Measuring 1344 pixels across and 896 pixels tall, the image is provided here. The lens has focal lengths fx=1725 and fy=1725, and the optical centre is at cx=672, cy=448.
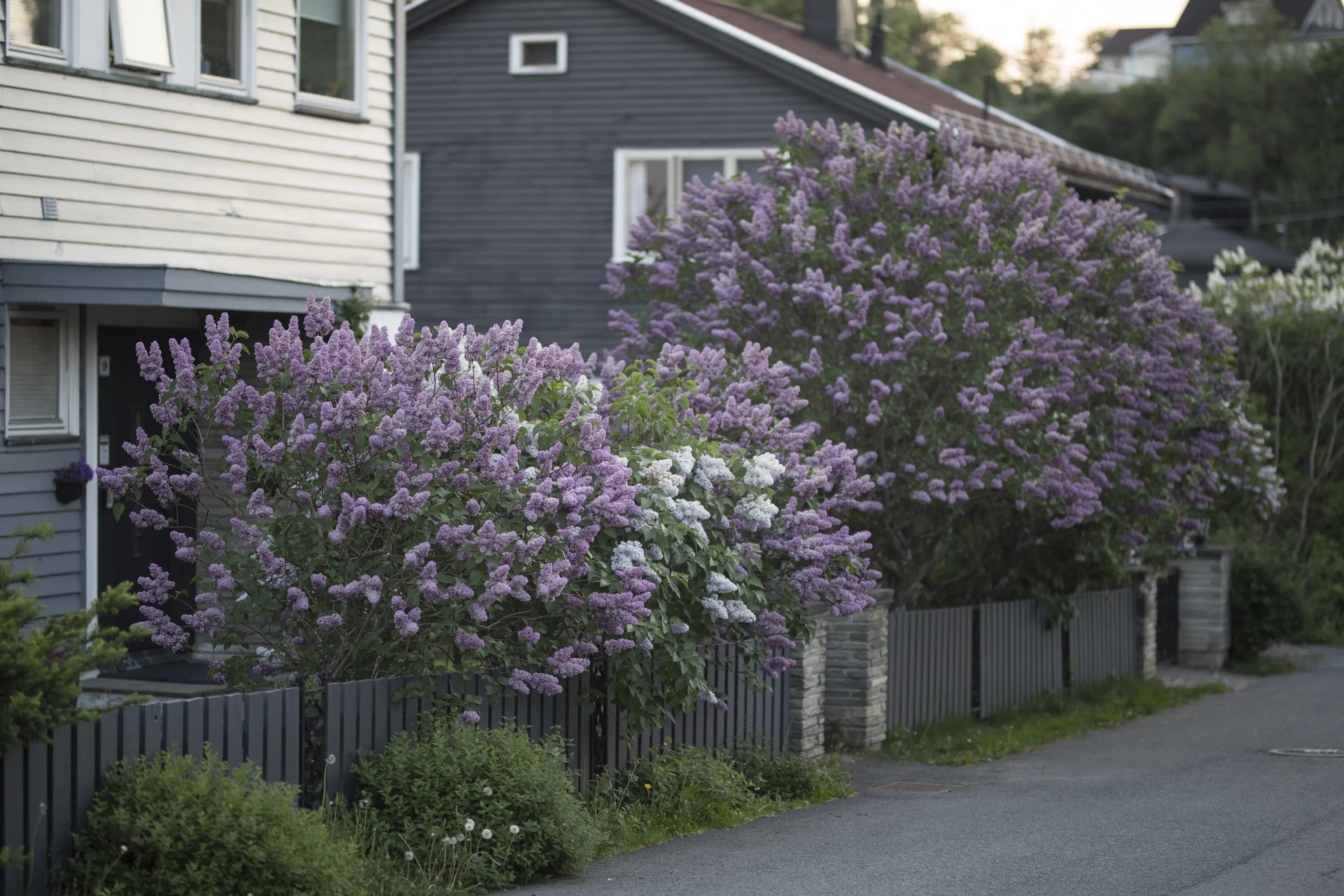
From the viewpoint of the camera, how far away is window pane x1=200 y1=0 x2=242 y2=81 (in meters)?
13.5

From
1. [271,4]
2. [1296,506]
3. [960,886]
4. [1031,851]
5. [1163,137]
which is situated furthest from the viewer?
[1163,137]

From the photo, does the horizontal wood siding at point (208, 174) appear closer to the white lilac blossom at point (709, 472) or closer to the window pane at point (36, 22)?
the window pane at point (36, 22)

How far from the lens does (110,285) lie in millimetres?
12047

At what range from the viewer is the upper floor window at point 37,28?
11953 millimetres

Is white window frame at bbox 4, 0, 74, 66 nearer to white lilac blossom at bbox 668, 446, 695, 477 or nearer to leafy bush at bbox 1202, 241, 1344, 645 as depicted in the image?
white lilac blossom at bbox 668, 446, 695, 477

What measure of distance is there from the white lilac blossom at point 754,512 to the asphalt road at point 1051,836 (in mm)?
1826

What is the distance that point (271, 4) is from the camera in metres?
14.0

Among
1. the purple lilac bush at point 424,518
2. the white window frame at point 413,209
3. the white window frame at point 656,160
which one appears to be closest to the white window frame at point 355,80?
the purple lilac bush at point 424,518

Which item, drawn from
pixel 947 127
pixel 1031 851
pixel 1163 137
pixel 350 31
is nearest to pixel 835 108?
pixel 947 127

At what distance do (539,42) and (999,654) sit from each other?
1238cm

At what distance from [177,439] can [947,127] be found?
8.86 metres

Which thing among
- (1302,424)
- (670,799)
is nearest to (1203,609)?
(1302,424)

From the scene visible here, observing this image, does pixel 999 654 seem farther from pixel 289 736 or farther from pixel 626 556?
pixel 289 736

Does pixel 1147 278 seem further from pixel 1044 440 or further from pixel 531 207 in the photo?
pixel 531 207
